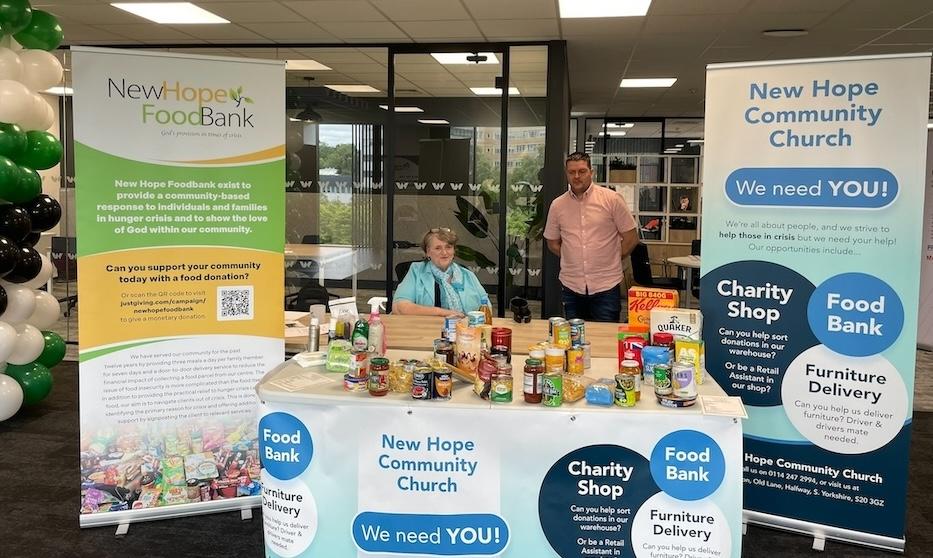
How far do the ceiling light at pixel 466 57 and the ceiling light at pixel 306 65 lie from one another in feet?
4.49

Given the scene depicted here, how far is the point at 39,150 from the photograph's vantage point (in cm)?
441

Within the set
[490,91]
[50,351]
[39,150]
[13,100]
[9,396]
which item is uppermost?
[490,91]

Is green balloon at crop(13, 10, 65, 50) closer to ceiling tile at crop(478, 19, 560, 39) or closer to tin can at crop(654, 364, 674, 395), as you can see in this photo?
ceiling tile at crop(478, 19, 560, 39)

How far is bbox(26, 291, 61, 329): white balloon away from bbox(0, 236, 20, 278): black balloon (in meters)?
0.58

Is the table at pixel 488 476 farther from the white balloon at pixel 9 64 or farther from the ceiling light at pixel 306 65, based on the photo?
the ceiling light at pixel 306 65

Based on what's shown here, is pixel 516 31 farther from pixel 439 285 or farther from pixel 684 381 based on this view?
pixel 684 381

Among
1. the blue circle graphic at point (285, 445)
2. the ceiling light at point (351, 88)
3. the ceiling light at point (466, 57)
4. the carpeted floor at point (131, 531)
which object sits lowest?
the carpeted floor at point (131, 531)

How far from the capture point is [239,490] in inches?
131

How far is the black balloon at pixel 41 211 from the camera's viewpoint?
4562 mm

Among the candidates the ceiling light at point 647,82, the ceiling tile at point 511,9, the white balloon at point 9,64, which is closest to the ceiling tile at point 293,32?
the ceiling tile at point 511,9

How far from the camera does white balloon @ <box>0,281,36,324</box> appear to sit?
14.7 ft

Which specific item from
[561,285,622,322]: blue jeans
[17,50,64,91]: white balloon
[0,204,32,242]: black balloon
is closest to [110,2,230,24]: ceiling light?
[17,50,64,91]: white balloon

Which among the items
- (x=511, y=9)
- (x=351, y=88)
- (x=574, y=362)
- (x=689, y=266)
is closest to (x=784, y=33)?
(x=511, y=9)

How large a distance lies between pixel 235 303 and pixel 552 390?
63.7 inches
